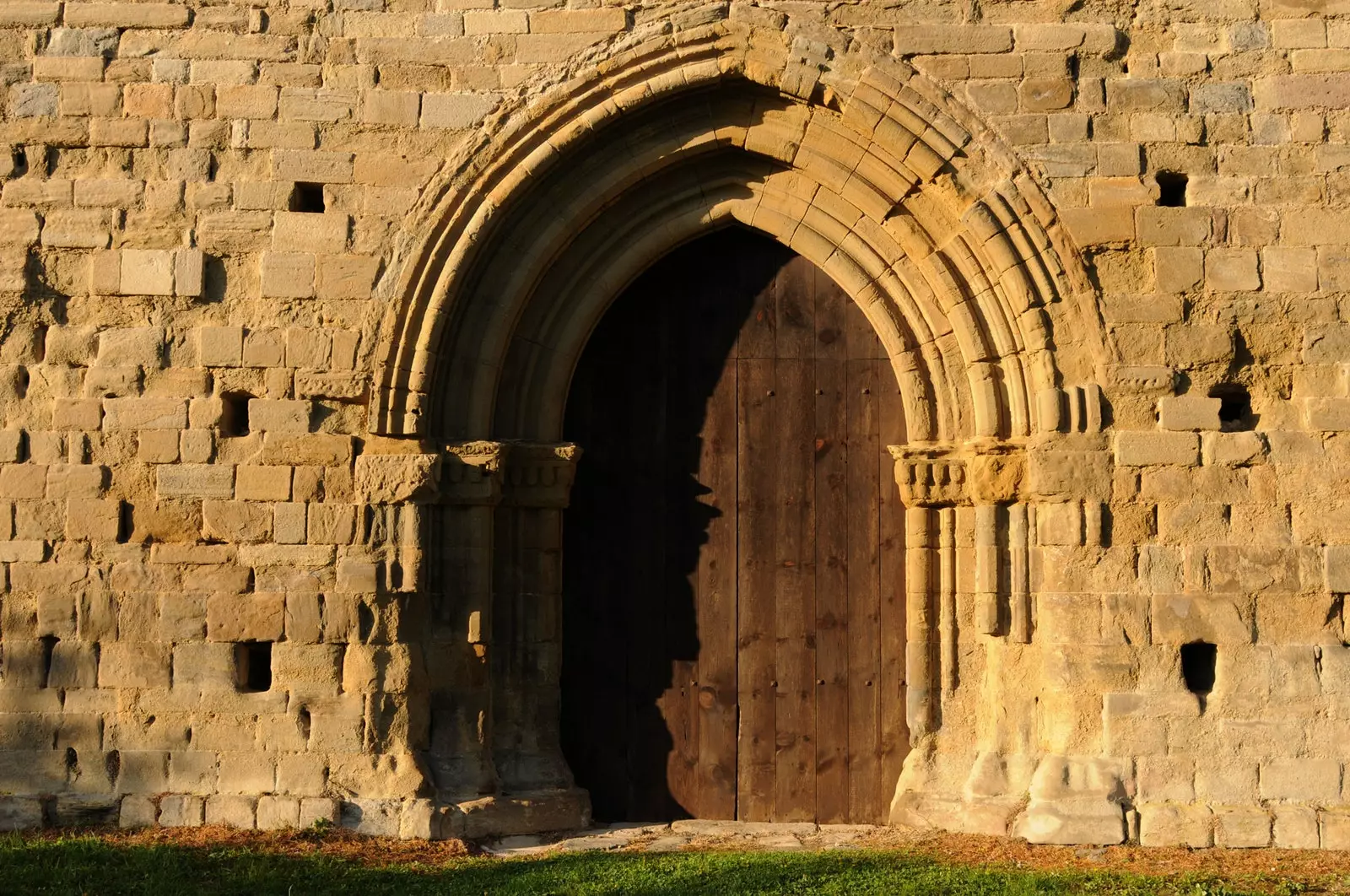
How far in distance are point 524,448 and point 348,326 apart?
1.14 meters

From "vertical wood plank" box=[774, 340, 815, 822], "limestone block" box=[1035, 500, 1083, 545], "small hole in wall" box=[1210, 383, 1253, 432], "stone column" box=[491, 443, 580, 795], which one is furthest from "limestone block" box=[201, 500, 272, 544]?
"small hole in wall" box=[1210, 383, 1253, 432]

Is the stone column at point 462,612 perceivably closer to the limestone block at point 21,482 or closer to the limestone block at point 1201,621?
the limestone block at point 21,482

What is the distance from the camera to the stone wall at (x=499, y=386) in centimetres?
692

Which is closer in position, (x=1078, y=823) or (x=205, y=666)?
(x=1078, y=823)

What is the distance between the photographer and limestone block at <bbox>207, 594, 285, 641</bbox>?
7.05 meters

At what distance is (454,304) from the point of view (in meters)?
7.30

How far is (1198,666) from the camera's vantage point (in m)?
7.02

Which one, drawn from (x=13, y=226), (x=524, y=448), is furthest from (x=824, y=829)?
(x=13, y=226)

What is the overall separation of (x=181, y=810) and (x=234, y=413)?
2.06m

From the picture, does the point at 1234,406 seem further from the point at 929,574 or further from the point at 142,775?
the point at 142,775

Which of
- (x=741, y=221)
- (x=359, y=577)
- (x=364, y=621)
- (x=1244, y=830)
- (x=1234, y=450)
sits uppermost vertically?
(x=741, y=221)

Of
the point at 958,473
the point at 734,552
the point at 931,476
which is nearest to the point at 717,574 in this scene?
the point at 734,552

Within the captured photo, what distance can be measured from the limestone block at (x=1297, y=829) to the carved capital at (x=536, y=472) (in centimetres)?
402

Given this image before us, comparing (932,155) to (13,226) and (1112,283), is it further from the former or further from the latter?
(13,226)
